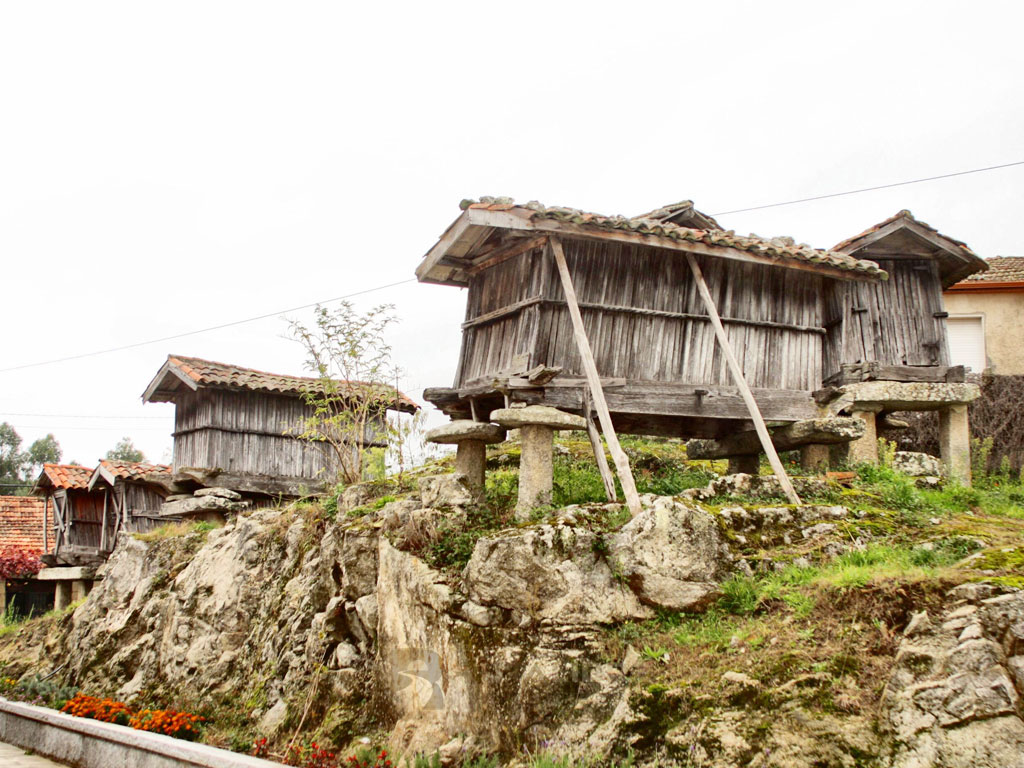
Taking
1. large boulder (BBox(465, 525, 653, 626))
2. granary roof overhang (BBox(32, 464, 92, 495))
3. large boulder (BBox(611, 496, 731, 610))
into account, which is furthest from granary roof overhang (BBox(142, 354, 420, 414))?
Answer: large boulder (BBox(611, 496, 731, 610))

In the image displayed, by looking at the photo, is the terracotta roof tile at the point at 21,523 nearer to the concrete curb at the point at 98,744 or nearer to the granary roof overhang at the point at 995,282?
the concrete curb at the point at 98,744

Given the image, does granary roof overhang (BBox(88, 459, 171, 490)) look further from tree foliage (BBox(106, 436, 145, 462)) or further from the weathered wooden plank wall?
tree foliage (BBox(106, 436, 145, 462))

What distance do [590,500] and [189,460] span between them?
36.1 feet

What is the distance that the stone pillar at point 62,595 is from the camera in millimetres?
21859

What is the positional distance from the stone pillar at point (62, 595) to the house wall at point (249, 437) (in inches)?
307

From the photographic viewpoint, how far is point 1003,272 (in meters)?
20.1

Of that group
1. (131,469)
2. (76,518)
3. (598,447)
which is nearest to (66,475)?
(76,518)

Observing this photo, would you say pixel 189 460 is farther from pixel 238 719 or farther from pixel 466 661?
pixel 466 661

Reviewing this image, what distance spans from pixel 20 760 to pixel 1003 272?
22.4 metres

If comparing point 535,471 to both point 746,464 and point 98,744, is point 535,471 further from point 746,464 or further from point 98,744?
point 98,744

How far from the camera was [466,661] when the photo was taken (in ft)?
24.9

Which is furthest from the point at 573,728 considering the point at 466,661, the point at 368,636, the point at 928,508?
the point at 928,508

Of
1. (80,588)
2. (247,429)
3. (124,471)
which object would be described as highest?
(247,429)

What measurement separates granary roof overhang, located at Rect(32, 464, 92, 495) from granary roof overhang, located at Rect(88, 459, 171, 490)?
121cm
